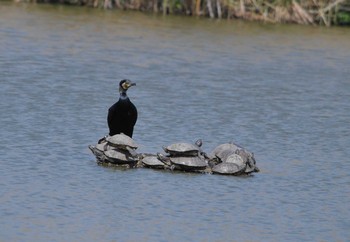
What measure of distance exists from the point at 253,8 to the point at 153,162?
1442cm

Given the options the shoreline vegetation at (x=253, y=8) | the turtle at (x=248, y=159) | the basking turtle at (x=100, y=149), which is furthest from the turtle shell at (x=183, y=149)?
the shoreline vegetation at (x=253, y=8)

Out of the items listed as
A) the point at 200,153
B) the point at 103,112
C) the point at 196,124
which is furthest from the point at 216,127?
the point at 200,153

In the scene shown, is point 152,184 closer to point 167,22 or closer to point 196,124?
point 196,124

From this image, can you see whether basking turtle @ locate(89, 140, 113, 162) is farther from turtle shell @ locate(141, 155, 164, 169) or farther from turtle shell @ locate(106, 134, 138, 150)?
turtle shell @ locate(141, 155, 164, 169)

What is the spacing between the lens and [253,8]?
25.2 meters

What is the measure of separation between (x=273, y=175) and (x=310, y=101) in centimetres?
521

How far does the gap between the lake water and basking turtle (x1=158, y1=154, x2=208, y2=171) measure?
0.32 feet

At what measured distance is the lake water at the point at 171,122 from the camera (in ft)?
31.2

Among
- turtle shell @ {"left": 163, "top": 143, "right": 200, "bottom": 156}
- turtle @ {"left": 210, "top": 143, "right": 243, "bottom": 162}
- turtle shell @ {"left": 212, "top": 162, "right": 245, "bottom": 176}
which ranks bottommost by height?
turtle shell @ {"left": 212, "top": 162, "right": 245, "bottom": 176}

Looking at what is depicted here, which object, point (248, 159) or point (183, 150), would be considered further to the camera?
point (248, 159)

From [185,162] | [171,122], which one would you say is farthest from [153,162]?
[171,122]

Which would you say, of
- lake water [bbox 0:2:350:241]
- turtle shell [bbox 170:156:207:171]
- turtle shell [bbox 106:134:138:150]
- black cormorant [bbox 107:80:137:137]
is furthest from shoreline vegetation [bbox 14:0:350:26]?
turtle shell [bbox 106:134:138:150]

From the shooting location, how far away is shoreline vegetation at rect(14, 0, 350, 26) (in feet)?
81.7

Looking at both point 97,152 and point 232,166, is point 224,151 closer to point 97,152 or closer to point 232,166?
point 232,166
